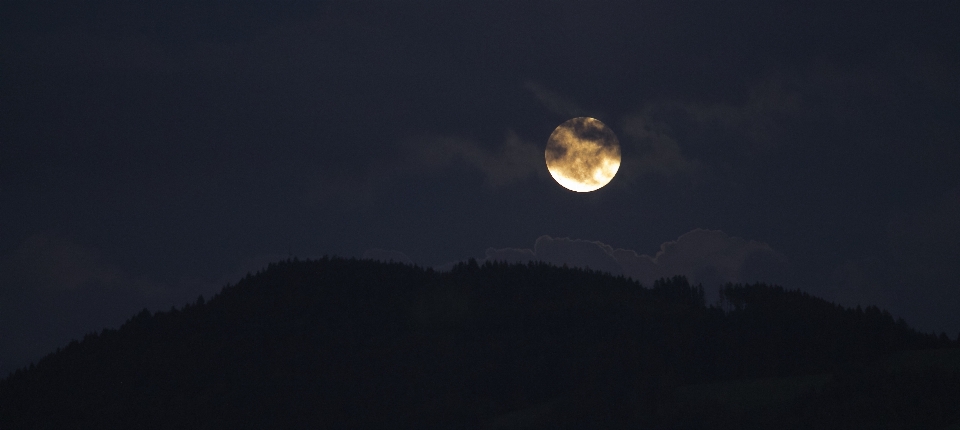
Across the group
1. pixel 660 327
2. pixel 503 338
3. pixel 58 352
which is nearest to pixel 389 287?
pixel 503 338

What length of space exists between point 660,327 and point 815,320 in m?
20.8

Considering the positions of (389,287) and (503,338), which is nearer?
(503,338)

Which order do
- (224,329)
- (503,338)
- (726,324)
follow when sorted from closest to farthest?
(726,324), (503,338), (224,329)

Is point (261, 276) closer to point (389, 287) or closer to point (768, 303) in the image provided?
point (389, 287)

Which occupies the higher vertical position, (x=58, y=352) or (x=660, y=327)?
(x=58, y=352)

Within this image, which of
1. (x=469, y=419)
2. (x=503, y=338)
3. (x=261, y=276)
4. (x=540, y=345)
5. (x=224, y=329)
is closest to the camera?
(x=469, y=419)

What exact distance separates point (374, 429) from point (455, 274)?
77938mm

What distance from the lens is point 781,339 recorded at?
→ 330 ft

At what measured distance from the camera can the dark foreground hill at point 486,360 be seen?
7219 centimetres

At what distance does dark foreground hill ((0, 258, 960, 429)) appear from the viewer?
72188 mm

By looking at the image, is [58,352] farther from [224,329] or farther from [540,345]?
[540,345]

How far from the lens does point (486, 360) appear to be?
12681 cm

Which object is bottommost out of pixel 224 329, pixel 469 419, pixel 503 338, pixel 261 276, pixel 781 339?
pixel 469 419

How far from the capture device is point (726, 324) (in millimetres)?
110562
